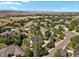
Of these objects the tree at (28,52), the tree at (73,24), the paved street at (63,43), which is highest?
the tree at (73,24)

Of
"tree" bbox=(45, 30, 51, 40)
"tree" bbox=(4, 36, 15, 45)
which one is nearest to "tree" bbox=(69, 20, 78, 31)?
"tree" bbox=(45, 30, 51, 40)

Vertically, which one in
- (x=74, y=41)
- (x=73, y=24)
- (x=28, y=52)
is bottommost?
(x=28, y=52)

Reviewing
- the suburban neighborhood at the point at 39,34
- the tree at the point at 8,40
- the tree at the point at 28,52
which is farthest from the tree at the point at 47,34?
the tree at the point at 8,40

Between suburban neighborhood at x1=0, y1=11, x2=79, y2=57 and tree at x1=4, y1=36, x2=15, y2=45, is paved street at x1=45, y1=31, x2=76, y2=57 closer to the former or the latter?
suburban neighborhood at x1=0, y1=11, x2=79, y2=57

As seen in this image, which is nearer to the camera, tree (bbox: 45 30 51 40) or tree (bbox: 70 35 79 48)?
tree (bbox: 70 35 79 48)

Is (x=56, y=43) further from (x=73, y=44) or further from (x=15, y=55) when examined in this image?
(x=15, y=55)

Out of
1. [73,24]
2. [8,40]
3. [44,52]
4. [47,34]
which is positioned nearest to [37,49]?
[44,52]

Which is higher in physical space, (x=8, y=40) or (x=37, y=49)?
(x=8, y=40)

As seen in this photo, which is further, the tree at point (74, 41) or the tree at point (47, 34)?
the tree at point (47, 34)

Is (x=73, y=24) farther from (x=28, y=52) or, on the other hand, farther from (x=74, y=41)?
(x=28, y=52)

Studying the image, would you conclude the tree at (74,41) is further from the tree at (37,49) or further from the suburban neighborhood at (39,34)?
the tree at (37,49)

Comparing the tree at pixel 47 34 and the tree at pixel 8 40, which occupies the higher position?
the tree at pixel 47 34

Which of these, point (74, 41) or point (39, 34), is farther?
point (39, 34)
